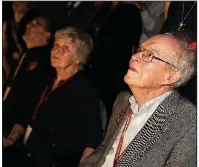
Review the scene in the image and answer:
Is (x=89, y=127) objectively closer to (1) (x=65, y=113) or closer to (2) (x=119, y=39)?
(1) (x=65, y=113)

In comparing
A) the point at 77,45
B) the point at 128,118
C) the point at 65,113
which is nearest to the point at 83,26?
the point at 77,45

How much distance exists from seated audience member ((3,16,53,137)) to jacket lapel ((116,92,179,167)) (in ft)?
5.14

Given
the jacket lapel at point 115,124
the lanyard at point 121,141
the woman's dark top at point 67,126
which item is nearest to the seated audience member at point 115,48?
the woman's dark top at point 67,126

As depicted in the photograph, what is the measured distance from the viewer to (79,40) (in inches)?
145

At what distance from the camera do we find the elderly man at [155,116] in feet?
7.84

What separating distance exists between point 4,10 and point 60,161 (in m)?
2.57

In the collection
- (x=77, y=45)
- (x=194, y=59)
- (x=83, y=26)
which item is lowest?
(x=83, y=26)

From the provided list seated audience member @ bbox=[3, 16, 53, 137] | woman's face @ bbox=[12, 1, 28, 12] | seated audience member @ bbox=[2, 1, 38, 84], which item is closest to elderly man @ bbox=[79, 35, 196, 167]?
seated audience member @ bbox=[3, 16, 53, 137]

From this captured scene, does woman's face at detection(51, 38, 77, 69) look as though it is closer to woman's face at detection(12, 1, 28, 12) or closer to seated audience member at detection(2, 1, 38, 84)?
seated audience member at detection(2, 1, 38, 84)

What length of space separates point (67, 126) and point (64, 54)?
58 cm

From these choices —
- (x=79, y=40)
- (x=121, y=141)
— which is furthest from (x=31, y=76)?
(x=121, y=141)

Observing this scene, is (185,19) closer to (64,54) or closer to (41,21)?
(64,54)

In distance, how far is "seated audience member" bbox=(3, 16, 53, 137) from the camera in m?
3.97

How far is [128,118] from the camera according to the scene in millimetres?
2713
